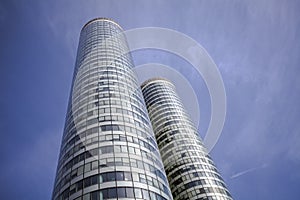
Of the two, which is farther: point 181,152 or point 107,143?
point 181,152

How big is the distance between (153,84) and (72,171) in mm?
81484

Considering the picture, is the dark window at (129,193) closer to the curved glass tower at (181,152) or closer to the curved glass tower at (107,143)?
the curved glass tower at (107,143)

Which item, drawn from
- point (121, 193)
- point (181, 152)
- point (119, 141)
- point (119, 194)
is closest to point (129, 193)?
point (121, 193)

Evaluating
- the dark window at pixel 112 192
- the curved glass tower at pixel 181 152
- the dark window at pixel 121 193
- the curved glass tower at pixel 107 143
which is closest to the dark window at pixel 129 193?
the curved glass tower at pixel 107 143

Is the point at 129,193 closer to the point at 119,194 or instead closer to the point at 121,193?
the point at 121,193

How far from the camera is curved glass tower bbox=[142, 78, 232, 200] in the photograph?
74.4 m

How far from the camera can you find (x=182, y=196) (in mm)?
74562

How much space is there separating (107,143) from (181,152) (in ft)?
147

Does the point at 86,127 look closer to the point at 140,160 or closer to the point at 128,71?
the point at 140,160

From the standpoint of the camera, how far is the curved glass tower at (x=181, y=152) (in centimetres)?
7438

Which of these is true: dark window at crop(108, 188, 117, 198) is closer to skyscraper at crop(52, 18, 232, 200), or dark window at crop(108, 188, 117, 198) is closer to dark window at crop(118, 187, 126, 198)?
skyscraper at crop(52, 18, 232, 200)

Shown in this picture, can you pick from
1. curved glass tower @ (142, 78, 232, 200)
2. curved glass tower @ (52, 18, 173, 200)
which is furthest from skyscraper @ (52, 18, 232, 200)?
curved glass tower @ (142, 78, 232, 200)

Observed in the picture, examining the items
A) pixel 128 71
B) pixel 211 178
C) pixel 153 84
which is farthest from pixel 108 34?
pixel 211 178

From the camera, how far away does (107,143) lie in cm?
4703
